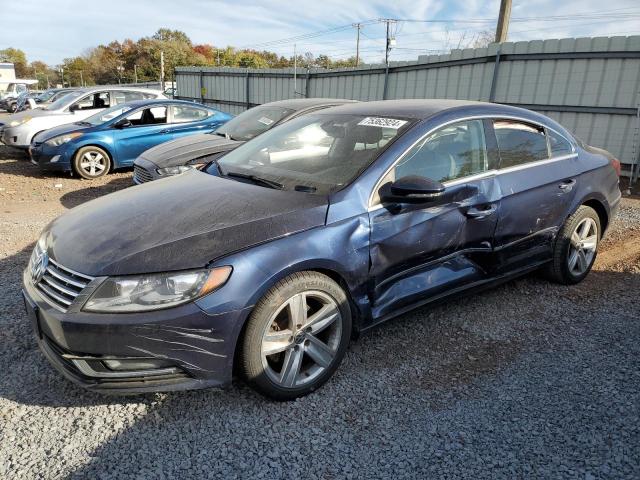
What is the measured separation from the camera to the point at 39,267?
8.51 ft

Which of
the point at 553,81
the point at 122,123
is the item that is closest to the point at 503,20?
the point at 553,81

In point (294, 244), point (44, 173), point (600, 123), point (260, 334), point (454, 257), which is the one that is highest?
point (600, 123)

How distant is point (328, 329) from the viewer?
8.96 feet

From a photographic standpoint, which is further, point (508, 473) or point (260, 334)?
point (260, 334)

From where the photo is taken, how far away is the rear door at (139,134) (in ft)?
29.3

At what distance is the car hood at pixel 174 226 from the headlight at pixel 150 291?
0.04 meters

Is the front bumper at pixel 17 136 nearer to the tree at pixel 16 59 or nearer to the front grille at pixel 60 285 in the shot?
the front grille at pixel 60 285

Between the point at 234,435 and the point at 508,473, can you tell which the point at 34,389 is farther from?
the point at 508,473

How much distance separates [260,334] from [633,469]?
1.83m

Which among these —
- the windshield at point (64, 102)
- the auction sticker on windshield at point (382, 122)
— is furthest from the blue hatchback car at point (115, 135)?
the auction sticker on windshield at point (382, 122)

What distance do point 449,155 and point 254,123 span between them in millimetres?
4775

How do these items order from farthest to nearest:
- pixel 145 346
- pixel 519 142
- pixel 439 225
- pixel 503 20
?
pixel 503 20, pixel 519 142, pixel 439 225, pixel 145 346

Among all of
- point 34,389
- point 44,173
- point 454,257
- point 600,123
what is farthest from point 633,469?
point 44,173

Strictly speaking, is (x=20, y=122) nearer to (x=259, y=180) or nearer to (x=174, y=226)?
(x=259, y=180)
